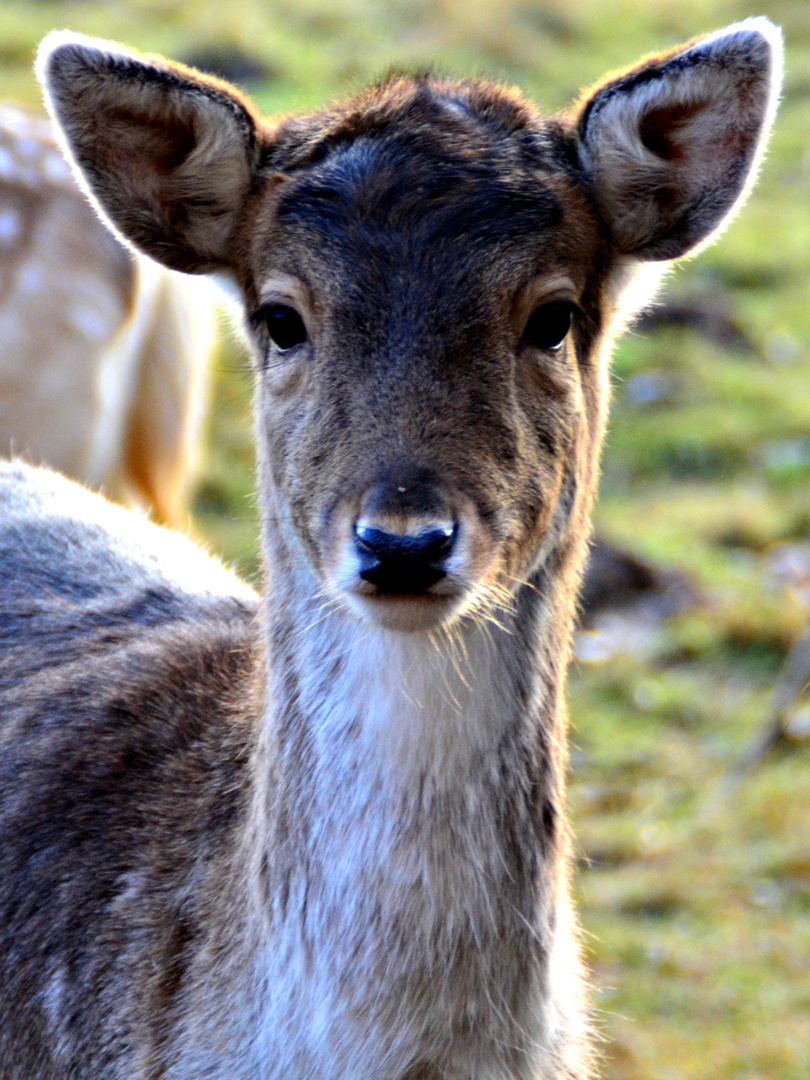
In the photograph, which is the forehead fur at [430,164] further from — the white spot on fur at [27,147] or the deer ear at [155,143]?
the white spot on fur at [27,147]

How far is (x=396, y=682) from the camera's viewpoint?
2521 millimetres

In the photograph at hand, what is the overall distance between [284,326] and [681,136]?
0.82 meters

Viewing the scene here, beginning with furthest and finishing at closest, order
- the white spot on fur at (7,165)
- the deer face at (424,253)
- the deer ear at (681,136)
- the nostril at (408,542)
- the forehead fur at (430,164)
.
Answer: the white spot on fur at (7,165)
the deer ear at (681,136)
the forehead fur at (430,164)
the deer face at (424,253)
the nostril at (408,542)

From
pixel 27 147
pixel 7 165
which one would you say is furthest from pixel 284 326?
pixel 27 147

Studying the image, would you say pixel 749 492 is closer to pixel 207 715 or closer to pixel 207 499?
pixel 207 499

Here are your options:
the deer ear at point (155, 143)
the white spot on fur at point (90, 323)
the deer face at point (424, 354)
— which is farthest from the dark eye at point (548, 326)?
the white spot on fur at point (90, 323)

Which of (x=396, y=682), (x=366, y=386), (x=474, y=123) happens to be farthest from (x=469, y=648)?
(x=474, y=123)

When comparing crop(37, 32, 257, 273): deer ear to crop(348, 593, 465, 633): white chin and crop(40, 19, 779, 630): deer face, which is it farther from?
crop(348, 593, 465, 633): white chin

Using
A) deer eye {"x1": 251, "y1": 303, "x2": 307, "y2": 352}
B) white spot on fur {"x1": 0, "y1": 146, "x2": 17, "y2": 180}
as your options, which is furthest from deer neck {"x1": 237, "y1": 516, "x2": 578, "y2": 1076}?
white spot on fur {"x1": 0, "y1": 146, "x2": 17, "y2": 180}

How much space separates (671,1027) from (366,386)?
2732mm

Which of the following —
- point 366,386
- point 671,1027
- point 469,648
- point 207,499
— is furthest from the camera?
point 207,499

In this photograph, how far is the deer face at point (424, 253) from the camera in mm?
2342

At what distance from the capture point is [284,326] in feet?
8.59

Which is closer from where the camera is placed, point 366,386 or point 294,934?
point 366,386
